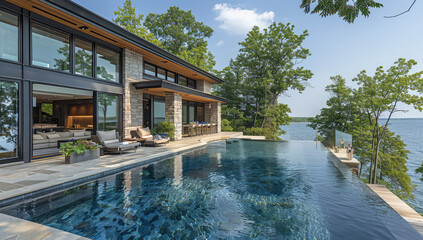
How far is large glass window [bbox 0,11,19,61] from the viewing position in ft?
17.4

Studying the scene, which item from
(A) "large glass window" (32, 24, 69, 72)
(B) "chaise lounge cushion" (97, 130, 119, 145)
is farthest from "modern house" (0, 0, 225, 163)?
(B) "chaise lounge cushion" (97, 130, 119, 145)

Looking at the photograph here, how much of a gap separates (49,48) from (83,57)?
118cm

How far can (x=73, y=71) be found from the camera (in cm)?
703

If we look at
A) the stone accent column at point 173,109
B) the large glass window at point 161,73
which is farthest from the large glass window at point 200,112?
the stone accent column at point 173,109

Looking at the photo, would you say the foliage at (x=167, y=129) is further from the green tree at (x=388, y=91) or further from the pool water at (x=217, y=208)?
the green tree at (x=388, y=91)

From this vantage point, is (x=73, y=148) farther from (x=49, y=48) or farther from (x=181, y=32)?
(x=181, y=32)

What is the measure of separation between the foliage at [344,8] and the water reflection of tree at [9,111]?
851 centimetres

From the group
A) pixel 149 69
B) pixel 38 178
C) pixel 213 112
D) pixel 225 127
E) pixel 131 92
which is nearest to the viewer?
pixel 38 178

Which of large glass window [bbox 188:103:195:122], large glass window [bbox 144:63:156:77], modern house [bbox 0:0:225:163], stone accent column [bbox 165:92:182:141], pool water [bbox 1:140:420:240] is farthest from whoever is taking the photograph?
large glass window [bbox 188:103:195:122]

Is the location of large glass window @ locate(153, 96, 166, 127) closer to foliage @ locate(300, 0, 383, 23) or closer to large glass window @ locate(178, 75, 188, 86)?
large glass window @ locate(178, 75, 188, 86)

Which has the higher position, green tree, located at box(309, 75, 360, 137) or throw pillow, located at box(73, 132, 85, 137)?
green tree, located at box(309, 75, 360, 137)

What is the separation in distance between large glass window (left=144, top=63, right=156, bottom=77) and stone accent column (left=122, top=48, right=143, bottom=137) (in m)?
0.82

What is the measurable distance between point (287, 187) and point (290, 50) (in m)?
20.6

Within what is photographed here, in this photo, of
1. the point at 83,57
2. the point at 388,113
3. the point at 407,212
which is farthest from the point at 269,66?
the point at 407,212
